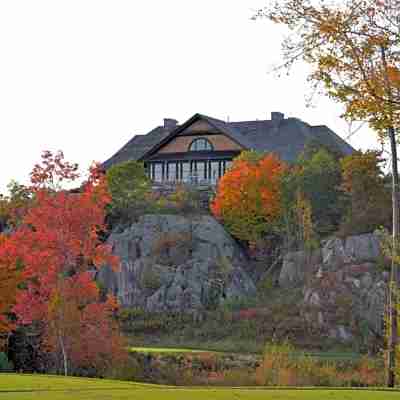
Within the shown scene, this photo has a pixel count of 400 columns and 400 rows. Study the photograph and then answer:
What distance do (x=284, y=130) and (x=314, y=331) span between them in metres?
28.4

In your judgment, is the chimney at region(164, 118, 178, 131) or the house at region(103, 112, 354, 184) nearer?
the house at region(103, 112, 354, 184)

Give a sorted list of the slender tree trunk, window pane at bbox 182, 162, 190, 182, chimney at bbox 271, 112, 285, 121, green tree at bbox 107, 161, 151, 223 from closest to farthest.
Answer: the slender tree trunk, green tree at bbox 107, 161, 151, 223, window pane at bbox 182, 162, 190, 182, chimney at bbox 271, 112, 285, 121

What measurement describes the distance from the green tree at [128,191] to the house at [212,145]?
4434 mm

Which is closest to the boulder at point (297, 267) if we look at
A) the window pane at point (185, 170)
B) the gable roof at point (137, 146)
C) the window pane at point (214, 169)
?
the window pane at point (214, 169)

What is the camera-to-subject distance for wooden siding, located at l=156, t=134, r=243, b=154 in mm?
62059

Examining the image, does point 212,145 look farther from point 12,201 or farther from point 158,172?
point 12,201

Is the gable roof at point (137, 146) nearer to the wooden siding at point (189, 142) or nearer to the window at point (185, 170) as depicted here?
the wooden siding at point (189, 142)

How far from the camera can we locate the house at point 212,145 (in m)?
62.2

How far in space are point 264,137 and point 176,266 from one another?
68.5 feet

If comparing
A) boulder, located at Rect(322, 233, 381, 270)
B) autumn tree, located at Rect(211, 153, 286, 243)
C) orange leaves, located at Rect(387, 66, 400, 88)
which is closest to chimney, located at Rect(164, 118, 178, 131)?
autumn tree, located at Rect(211, 153, 286, 243)

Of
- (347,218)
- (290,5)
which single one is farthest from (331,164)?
(290,5)

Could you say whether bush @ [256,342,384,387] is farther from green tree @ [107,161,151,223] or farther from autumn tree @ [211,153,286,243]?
green tree @ [107,161,151,223]

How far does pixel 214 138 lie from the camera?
63.0 meters

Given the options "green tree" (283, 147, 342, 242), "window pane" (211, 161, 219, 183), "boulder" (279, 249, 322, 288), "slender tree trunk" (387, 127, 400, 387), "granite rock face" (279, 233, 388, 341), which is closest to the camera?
"slender tree trunk" (387, 127, 400, 387)
